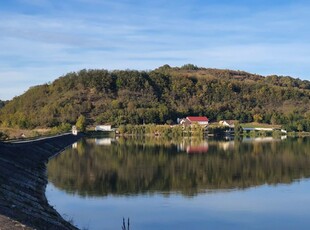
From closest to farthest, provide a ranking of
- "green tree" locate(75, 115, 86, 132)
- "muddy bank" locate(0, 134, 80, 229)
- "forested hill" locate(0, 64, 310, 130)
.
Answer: "muddy bank" locate(0, 134, 80, 229) < "green tree" locate(75, 115, 86, 132) < "forested hill" locate(0, 64, 310, 130)

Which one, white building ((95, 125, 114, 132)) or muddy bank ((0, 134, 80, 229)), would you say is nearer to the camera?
muddy bank ((0, 134, 80, 229))

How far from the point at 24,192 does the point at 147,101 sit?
11529 cm

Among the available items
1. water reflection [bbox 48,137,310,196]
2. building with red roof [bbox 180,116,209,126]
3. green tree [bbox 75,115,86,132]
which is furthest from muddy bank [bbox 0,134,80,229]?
building with red roof [bbox 180,116,209,126]

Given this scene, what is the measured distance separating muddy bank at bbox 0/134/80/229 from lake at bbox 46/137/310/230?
0.91 m

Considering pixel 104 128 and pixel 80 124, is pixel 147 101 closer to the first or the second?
pixel 104 128

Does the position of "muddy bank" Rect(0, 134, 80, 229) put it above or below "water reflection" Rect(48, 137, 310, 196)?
above

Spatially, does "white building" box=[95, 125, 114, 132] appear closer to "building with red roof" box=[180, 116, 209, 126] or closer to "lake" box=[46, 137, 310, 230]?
"building with red roof" box=[180, 116, 209, 126]

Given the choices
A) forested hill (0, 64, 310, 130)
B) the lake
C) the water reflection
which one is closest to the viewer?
the lake

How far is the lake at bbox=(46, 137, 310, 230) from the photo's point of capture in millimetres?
19391

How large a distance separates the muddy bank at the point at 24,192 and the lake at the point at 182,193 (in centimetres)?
91

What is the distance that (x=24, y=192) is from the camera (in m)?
21.3

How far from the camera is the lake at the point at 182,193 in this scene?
63.6 ft

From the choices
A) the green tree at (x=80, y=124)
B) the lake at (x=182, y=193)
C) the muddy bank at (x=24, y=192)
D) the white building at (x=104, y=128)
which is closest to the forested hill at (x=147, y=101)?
the white building at (x=104, y=128)

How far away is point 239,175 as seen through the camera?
3350 cm
